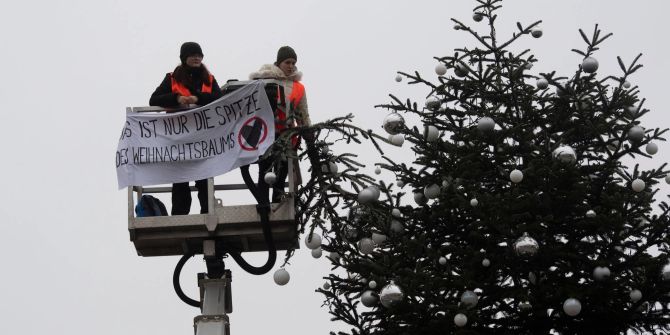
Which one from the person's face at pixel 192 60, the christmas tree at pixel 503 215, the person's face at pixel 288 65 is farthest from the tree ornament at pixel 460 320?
the person's face at pixel 192 60

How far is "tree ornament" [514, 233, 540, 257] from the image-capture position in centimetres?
1226

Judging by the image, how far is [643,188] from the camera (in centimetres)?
1275

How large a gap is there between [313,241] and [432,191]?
126 centimetres

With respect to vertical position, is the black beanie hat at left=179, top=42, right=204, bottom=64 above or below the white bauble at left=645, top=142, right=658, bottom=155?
above

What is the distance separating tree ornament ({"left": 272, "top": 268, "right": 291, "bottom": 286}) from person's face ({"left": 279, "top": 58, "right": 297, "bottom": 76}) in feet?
6.98

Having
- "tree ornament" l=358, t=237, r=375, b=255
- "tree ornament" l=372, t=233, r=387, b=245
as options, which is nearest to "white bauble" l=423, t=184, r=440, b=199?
"tree ornament" l=372, t=233, r=387, b=245

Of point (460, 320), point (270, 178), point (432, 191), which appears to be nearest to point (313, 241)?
point (270, 178)

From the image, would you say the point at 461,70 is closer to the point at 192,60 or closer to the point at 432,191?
the point at 432,191

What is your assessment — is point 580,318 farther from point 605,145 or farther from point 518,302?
point 605,145

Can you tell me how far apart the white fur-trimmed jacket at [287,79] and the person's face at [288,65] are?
1.5 inches

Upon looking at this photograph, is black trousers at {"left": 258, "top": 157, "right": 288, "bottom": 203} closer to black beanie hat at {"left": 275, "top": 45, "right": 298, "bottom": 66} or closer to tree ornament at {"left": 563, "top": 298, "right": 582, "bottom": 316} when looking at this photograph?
black beanie hat at {"left": 275, "top": 45, "right": 298, "bottom": 66}

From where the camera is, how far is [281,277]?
13.8 metres

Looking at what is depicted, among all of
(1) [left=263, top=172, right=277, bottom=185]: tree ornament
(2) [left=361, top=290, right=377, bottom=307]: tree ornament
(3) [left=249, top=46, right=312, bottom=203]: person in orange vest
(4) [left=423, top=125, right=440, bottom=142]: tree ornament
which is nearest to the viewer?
(2) [left=361, top=290, right=377, bottom=307]: tree ornament

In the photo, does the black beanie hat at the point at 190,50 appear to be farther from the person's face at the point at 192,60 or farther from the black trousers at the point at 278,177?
the black trousers at the point at 278,177
